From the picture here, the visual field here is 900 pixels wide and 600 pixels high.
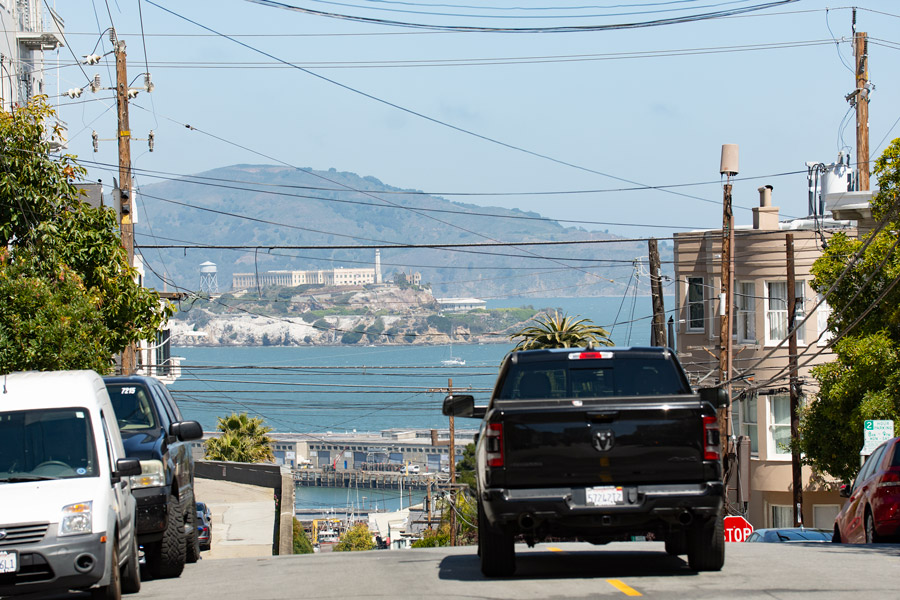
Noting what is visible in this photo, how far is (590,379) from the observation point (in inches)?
452

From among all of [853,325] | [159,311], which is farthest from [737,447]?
[159,311]

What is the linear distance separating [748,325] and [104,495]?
109 ft

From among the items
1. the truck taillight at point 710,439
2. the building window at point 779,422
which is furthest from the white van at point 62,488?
the building window at point 779,422

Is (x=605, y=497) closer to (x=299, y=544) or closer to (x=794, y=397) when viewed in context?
(x=794, y=397)

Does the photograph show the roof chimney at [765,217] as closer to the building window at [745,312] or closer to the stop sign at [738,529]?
the building window at [745,312]

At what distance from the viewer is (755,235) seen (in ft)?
133

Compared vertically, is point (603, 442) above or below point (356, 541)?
above

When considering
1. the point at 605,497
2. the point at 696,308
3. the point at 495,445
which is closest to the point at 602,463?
the point at 605,497

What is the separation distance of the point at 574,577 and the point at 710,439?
1.92 m

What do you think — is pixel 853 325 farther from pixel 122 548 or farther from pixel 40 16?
pixel 40 16

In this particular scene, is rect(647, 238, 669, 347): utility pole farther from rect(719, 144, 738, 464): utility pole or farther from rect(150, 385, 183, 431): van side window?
rect(150, 385, 183, 431): van side window

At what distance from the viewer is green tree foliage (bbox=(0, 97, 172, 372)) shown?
17.9 meters

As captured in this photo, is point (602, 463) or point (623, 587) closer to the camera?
point (623, 587)

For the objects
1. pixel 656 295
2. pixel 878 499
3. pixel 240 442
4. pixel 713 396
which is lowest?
pixel 240 442
